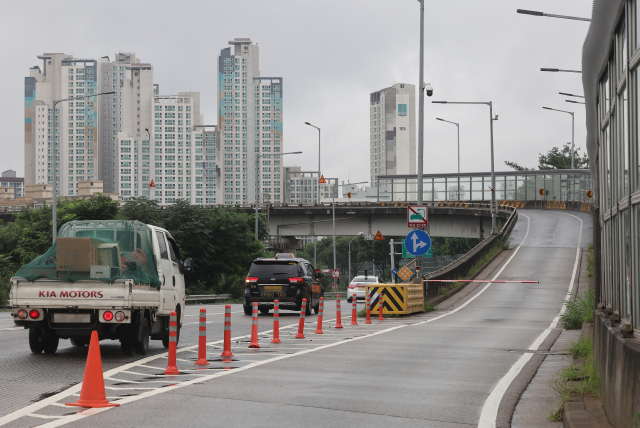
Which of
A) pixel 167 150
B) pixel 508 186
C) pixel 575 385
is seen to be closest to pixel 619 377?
pixel 575 385

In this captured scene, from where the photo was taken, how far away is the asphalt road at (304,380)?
7609 mm

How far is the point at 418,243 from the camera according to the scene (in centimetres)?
2512

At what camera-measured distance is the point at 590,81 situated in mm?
9672

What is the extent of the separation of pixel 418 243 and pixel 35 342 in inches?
566

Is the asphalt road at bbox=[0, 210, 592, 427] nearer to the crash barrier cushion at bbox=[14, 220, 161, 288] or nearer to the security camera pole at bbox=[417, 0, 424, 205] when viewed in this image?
the crash barrier cushion at bbox=[14, 220, 161, 288]

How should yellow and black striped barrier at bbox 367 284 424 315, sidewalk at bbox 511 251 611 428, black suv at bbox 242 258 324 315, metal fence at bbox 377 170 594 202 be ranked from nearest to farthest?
sidewalk at bbox 511 251 611 428 → black suv at bbox 242 258 324 315 → yellow and black striped barrier at bbox 367 284 424 315 → metal fence at bbox 377 170 594 202

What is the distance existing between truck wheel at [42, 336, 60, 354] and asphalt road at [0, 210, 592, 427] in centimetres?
26

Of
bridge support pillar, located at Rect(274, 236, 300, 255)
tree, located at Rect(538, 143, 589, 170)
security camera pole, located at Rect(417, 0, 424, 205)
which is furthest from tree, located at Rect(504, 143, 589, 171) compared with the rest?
security camera pole, located at Rect(417, 0, 424, 205)

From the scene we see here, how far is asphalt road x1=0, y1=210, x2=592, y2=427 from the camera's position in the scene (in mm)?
7609

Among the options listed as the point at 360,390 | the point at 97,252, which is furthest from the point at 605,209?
the point at 97,252

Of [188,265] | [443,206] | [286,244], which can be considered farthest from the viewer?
[286,244]

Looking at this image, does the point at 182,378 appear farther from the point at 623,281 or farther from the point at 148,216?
the point at 148,216

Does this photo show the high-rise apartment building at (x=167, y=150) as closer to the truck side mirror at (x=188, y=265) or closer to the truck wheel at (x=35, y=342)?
the truck side mirror at (x=188, y=265)

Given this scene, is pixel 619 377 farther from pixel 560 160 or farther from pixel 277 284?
pixel 560 160
